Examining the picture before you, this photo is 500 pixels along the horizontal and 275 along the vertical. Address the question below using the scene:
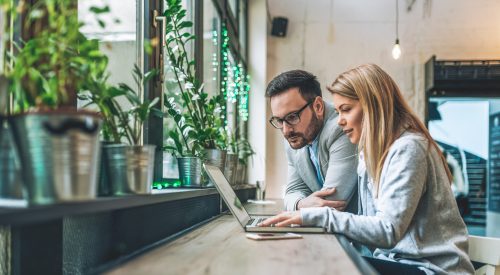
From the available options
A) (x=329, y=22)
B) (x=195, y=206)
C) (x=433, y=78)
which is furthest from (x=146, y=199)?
(x=329, y=22)

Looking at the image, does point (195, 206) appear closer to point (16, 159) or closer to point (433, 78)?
point (16, 159)

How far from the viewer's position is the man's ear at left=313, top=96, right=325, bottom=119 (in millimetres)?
2691

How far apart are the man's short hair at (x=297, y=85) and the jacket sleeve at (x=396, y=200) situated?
3.50 feet

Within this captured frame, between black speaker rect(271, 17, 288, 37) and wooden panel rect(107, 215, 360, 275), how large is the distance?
16.7ft

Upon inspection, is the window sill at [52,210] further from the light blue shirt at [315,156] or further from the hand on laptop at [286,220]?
the light blue shirt at [315,156]

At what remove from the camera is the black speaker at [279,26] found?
6516mm

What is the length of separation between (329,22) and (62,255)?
5851mm

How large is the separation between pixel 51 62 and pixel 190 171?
1.18m

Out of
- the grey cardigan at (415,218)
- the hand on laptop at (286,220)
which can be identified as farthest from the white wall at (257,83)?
the grey cardigan at (415,218)

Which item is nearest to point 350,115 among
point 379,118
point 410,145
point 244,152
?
point 379,118

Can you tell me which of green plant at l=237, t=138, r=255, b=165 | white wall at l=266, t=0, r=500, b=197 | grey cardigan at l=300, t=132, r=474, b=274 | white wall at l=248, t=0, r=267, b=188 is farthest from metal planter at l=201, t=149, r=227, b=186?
white wall at l=266, t=0, r=500, b=197

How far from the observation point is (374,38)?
6.48 meters

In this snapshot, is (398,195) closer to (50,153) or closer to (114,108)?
(114,108)

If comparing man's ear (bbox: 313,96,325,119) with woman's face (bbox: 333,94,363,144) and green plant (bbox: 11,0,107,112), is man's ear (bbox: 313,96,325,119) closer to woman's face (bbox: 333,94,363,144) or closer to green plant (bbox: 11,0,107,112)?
woman's face (bbox: 333,94,363,144)
